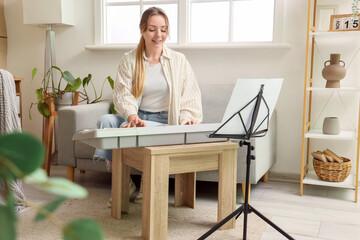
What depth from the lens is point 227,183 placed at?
219 centimetres

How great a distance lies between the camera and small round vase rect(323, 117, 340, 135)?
2.79 metres

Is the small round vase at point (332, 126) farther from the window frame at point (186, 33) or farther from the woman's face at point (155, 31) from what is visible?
the woman's face at point (155, 31)

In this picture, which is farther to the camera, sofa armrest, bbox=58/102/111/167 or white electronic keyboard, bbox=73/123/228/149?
sofa armrest, bbox=58/102/111/167

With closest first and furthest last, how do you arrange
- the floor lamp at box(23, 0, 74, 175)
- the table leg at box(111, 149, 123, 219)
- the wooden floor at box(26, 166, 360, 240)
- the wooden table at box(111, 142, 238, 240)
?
the wooden table at box(111, 142, 238, 240) → the wooden floor at box(26, 166, 360, 240) → the table leg at box(111, 149, 123, 219) → the floor lamp at box(23, 0, 74, 175)

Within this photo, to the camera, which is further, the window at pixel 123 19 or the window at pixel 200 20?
the window at pixel 123 19

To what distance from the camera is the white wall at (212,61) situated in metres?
3.12

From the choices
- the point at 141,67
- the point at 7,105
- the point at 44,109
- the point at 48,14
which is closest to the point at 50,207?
the point at 7,105

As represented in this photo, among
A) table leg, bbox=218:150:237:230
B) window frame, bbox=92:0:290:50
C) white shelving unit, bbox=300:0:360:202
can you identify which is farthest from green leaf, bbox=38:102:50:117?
white shelving unit, bbox=300:0:360:202

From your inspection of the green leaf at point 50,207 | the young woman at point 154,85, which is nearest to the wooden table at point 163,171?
the young woman at point 154,85

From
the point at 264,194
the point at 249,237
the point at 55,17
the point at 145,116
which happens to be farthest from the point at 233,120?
the point at 55,17

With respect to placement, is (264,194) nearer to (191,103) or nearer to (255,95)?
(191,103)

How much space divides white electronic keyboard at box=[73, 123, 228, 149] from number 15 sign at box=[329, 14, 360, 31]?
4.23ft

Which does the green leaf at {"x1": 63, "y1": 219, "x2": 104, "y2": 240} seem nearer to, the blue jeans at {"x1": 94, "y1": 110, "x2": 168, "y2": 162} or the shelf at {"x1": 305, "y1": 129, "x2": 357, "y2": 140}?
the blue jeans at {"x1": 94, "y1": 110, "x2": 168, "y2": 162}

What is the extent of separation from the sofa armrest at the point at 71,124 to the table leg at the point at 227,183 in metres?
1.20
